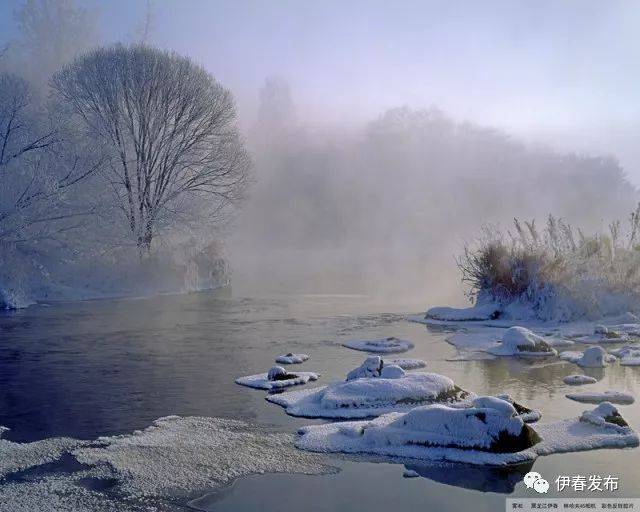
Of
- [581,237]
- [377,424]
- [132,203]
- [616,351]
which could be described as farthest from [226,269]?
[377,424]

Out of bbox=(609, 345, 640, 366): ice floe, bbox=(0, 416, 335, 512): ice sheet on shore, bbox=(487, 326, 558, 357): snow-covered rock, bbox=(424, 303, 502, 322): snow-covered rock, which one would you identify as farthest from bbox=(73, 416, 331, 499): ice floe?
bbox=(424, 303, 502, 322): snow-covered rock

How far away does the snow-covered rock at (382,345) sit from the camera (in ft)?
Result: 50.2

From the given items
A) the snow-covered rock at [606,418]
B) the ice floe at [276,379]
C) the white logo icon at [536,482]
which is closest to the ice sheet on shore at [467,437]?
the snow-covered rock at [606,418]

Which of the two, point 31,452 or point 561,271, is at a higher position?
point 561,271

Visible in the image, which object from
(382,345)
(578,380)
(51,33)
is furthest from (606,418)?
(51,33)

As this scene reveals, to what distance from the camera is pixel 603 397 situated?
35.1 ft

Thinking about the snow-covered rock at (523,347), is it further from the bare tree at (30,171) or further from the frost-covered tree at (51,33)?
the frost-covered tree at (51,33)

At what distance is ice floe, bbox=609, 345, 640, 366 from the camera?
544 inches

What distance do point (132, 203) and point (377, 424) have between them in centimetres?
2559

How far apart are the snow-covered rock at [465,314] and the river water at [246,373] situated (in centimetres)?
117

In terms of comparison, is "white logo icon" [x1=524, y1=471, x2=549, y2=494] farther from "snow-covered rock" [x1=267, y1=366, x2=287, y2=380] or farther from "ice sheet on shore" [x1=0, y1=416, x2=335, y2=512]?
"snow-covered rock" [x1=267, y1=366, x2=287, y2=380]

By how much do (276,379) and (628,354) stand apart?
8.02 meters

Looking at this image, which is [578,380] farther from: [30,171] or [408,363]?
[30,171]

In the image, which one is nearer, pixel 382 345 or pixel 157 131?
pixel 382 345
